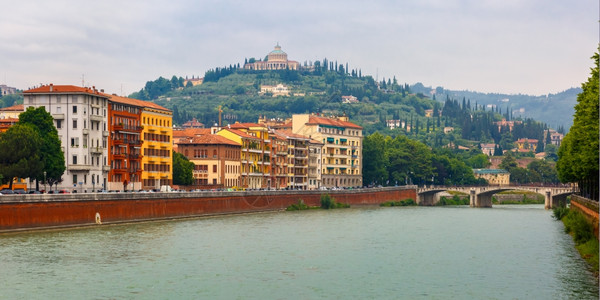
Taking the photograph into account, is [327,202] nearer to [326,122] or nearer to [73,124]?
[326,122]

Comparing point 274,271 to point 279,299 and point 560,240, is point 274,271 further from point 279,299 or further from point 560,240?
point 560,240

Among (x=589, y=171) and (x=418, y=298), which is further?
(x=589, y=171)

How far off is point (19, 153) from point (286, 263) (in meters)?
37.4

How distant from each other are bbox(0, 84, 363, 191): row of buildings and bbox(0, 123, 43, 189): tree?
38.0 ft

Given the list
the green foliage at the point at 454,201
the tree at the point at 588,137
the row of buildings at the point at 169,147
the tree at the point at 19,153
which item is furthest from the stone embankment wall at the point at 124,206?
the green foliage at the point at 454,201

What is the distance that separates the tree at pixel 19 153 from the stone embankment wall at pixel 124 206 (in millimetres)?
9368

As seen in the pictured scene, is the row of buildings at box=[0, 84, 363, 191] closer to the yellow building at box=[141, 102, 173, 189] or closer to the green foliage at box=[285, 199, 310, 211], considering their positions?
the yellow building at box=[141, 102, 173, 189]

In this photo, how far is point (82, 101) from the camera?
3954 inches

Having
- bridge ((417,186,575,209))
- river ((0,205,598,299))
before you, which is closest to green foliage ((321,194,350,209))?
bridge ((417,186,575,209))

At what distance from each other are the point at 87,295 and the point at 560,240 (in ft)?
144

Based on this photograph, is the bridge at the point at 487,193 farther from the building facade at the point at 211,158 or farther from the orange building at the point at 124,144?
the orange building at the point at 124,144

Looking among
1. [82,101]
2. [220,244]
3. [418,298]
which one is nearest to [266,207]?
[82,101]

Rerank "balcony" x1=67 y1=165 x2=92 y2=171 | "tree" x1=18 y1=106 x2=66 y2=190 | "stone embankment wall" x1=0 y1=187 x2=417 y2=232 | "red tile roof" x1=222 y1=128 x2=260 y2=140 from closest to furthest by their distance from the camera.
Answer: "stone embankment wall" x1=0 y1=187 x2=417 y2=232, "tree" x1=18 y1=106 x2=66 y2=190, "balcony" x1=67 y1=165 x2=92 y2=171, "red tile roof" x1=222 y1=128 x2=260 y2=140

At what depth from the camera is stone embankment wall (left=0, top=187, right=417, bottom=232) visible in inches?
2842
